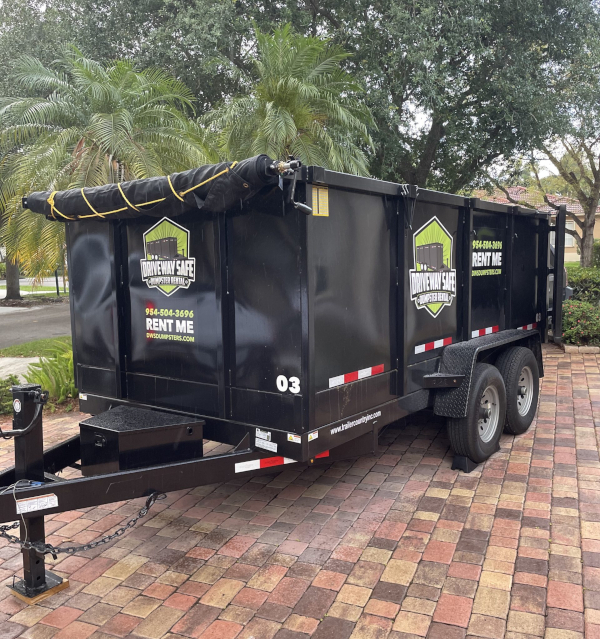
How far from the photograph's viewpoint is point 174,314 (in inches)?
170

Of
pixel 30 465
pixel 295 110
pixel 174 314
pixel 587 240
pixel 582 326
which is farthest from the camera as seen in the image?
pixel 587 240

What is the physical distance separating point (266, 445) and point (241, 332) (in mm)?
766

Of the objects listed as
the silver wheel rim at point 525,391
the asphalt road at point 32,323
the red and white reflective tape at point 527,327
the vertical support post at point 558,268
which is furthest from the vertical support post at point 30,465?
the asphalt road at point 32,323

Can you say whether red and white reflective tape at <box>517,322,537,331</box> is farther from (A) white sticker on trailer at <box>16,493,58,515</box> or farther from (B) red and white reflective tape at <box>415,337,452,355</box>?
(A) white sticker on trailer at <box>16,493,58,515</box>

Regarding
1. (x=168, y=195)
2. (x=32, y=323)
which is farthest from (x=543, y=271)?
(x=32, y=323)

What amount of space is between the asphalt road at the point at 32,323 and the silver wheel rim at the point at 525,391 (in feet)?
38.3

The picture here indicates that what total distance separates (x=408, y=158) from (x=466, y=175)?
1.83 m

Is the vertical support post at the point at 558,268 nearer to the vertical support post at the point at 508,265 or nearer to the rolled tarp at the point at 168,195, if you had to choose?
Answer: the vertical support post at the point at 508,265

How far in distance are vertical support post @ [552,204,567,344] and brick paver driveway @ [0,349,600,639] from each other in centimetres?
218

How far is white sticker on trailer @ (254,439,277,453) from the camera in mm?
3873

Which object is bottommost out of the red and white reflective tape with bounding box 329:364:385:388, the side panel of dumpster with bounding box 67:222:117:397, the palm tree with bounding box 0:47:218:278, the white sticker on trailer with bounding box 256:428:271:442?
the white sticker on trailer with bounding box 256:428:271:442

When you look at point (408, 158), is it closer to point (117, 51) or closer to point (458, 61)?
point (458, 61)

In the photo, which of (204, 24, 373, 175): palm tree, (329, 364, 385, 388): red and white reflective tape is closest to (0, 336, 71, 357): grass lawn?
(204, 24, 373, 175): palm tree

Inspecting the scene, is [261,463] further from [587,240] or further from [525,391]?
[587,240]
